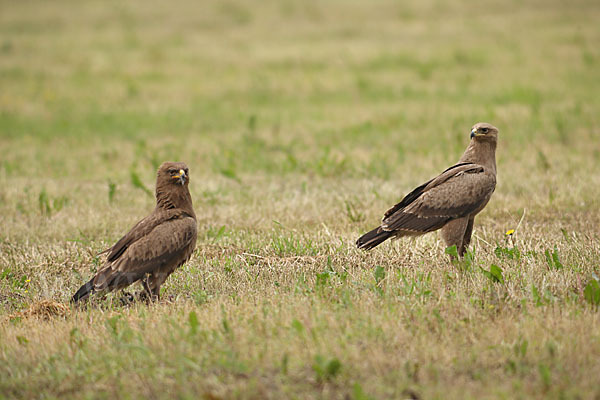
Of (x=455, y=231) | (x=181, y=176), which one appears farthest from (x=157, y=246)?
(x=455, y=231)

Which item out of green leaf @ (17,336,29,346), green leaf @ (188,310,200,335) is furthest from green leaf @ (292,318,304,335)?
green leaf @ (17,336,29,346)

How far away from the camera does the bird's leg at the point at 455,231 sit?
6285 millimetres

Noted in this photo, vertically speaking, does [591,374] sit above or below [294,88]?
below

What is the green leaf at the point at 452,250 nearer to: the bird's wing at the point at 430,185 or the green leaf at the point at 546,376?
the bird's wing at the point at 430,185

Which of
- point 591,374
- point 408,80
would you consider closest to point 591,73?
point 408,80

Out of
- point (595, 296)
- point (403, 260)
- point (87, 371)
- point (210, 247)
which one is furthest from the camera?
point (210, 247)

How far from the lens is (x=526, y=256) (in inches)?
249

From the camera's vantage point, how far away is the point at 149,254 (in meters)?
5.68

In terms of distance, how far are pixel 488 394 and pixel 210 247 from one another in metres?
4.34

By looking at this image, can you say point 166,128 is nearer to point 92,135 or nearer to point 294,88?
point 92,135

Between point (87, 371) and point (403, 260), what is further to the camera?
point (403, 260)

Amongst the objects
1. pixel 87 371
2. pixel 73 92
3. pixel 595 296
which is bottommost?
pixel 87 371

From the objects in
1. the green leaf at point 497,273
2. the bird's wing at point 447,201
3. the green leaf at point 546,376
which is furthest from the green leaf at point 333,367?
the bird's wing at point 447,201

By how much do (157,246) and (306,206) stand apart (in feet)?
12.0
